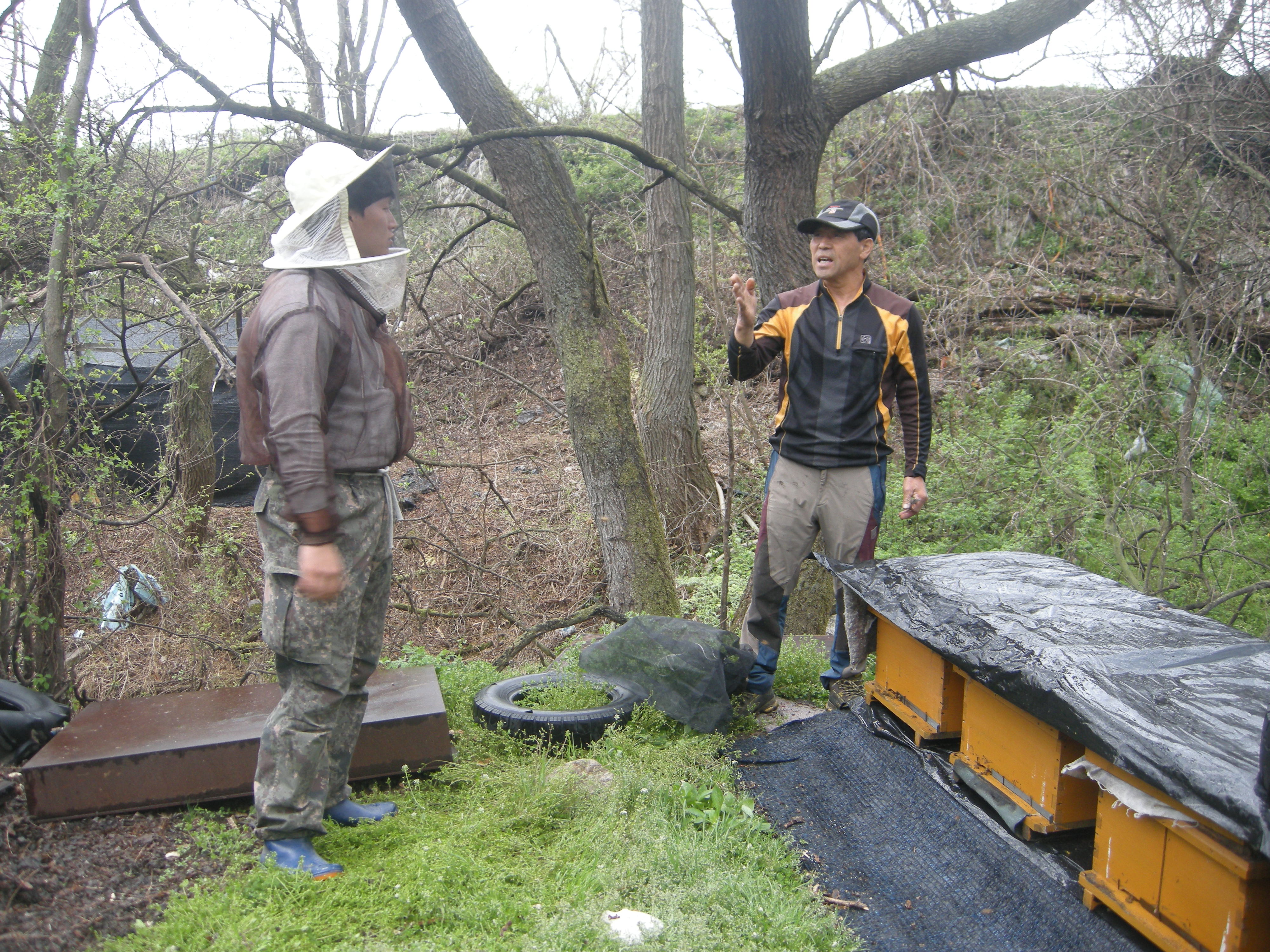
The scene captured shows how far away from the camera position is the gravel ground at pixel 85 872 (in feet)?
7.52

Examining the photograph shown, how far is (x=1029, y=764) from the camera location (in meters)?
2.73

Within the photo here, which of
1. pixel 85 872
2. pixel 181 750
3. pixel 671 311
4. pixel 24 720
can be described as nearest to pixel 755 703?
pixel 181 750

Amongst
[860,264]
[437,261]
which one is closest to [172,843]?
[860,264]

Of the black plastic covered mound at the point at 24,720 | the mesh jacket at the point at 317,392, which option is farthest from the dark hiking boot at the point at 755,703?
the black plastic covered mound at the point at 24,720

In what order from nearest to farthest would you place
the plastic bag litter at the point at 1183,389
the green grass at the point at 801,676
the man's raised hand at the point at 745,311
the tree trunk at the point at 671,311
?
the man's raised hand at the point at 745,311
the green grass at the point at 801,676
the plastic bag litter at the point at 1183,389
the tree trunk at the point at 671,311

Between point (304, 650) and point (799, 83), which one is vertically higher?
point (799, 83)

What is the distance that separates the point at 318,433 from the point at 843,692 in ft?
8.87

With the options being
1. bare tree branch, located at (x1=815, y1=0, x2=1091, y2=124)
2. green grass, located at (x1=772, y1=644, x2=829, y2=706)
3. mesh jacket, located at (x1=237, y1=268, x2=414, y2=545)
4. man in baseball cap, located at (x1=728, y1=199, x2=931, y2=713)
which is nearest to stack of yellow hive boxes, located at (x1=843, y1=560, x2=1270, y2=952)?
man in baseball cap, located at (x1=728, y1=199, x2=931, y2=713)

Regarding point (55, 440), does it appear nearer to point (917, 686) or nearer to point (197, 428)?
point (917, 686)

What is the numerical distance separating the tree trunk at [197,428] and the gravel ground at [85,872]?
12.9ft

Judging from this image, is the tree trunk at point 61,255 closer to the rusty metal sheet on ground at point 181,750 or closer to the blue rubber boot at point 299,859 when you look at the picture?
the rusty metal sheet on ground at point 181,750

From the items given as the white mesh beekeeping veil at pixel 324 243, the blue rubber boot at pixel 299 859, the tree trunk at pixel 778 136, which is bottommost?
the blue rubber boot at pixel 299 859

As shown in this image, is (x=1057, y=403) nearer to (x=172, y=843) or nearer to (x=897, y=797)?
(x=897, y=797)

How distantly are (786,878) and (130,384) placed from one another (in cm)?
767
